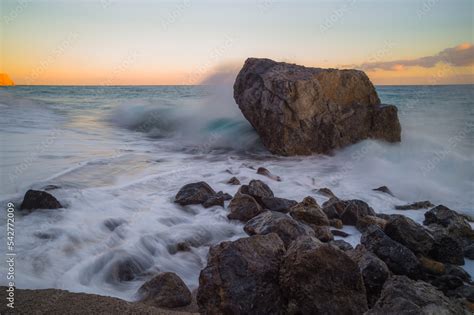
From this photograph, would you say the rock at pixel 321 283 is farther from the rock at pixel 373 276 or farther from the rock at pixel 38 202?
the rock at pixel 38 202

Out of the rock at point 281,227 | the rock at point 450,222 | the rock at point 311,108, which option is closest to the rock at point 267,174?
the rock at point 311,108

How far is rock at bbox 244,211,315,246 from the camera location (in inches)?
158

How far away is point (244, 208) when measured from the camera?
5.39m

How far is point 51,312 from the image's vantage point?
2703 mm

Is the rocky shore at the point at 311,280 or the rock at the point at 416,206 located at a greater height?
the rocky shore at the point at 311,280

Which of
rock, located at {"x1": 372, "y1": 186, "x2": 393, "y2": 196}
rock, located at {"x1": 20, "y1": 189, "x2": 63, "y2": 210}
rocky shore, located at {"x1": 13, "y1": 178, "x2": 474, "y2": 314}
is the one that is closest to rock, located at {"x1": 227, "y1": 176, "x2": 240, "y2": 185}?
rock, located at {"x1": 372, "y1": 186, "x2": 393, "y2": 196}

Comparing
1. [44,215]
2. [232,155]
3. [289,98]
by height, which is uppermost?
[289,98]

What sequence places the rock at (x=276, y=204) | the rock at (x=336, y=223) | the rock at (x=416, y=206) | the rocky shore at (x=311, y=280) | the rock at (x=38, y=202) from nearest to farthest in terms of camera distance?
the rocky shore at (x=311, y=280), the rock at (x=38, y=202), the rock at (x=336, y=223), the rock at (x=276, y=204), the rock at (x=416, y=206)

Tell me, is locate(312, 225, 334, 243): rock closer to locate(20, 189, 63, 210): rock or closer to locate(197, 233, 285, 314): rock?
locate(197, 233, 285, 314): rock

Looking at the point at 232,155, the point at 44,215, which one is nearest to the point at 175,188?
the point at 44,215

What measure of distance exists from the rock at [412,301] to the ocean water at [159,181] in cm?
201

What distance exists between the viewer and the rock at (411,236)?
4.25m

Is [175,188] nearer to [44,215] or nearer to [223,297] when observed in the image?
[44,215]

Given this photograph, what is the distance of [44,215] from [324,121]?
7286 millimetres
